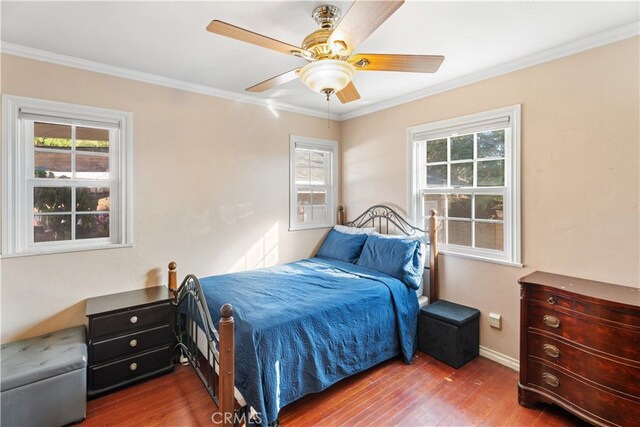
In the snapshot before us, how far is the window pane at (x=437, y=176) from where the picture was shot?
3164mm

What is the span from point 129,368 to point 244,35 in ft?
8.07

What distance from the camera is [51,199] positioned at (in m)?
2.47

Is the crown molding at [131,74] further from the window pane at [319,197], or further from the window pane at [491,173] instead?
the window pane at [491,173]

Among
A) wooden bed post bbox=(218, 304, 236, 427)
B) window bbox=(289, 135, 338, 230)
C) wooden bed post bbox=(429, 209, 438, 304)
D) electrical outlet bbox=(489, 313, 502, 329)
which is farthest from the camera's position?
window bbox=(289, 135, 338, 230)

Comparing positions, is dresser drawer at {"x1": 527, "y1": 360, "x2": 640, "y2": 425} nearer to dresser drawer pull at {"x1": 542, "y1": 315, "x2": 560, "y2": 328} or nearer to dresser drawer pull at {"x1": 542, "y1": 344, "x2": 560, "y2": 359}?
dresser drawer pull at {"x1": 542, "y1": 344, "x2": 560, "y2": 359}

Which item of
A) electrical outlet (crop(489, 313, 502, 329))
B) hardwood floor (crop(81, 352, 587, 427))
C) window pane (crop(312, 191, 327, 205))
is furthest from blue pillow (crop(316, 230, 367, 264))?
electrical outlet (crop(489, 313, 502, 329))

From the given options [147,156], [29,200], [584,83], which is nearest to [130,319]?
[29,200]

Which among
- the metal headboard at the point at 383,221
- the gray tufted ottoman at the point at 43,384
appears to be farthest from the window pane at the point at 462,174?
the gray tufted ottoman at the point at 43,384

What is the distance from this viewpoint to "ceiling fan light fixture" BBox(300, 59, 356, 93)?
163cm

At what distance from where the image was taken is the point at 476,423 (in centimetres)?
197

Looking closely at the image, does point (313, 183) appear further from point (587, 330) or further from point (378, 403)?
point (587, 330)

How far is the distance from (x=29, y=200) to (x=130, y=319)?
1187 millimetres

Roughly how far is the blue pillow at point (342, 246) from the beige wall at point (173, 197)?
9.8 inches

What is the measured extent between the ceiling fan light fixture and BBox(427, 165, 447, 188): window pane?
6.04ft
